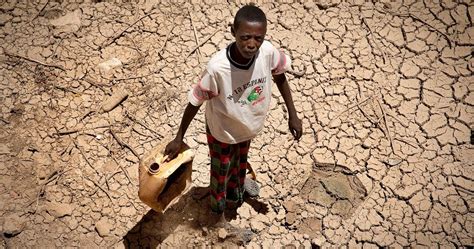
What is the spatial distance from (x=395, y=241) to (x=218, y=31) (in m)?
2.59

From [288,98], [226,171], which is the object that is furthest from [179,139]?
[288,98]

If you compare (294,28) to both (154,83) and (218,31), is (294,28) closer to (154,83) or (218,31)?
(218,31)

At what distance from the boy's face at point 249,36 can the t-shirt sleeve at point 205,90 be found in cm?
22

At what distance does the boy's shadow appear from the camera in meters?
2.87

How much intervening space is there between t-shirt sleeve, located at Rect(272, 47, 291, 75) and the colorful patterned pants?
539mm

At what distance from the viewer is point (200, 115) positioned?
3.48 m

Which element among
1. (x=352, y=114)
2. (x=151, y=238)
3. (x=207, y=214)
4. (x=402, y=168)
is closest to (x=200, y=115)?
(x=207, y=214)

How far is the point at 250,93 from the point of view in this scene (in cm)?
201

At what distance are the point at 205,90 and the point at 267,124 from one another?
157cm

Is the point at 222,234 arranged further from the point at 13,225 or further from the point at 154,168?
the point at 13,225

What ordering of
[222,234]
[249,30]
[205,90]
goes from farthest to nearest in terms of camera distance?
[222,234] → [205,90] → [249,30]

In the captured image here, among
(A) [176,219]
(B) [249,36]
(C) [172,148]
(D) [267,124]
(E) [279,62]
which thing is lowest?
(A) [176,219]

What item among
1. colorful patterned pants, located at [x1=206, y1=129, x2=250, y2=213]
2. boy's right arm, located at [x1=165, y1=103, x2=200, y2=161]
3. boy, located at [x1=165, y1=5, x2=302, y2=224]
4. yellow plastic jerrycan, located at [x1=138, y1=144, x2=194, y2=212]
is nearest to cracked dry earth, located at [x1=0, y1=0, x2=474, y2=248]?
colorful patterned pants, located at [x1=206, y1=129, x2=250, y2=213]

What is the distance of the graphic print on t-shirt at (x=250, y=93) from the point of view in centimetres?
197
